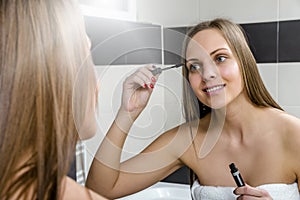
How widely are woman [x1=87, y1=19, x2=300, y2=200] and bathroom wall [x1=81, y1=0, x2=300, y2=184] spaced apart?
5.4 inches

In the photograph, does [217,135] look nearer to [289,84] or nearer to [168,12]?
[289,84]

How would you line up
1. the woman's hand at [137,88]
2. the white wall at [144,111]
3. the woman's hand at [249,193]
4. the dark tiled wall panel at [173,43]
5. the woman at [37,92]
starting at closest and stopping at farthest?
1. the woman at [37,92]
2. the woman's hand at [249,193]
3. the woman's hand at [137,88]
4. the white wall at [144,111]
5. the dark tiled wall panel at [173,43]

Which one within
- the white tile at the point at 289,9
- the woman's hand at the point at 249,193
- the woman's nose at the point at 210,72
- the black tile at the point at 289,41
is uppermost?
the white tile at the point at 289,9

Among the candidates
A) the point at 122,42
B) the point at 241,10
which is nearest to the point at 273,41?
the point at 241,10

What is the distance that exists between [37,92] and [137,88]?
1.82 ft

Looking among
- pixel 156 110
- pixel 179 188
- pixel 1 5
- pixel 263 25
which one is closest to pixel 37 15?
pixel 1 5

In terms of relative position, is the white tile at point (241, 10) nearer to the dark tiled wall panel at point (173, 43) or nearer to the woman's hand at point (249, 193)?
the dark tiled wall panel at point (173, 43)

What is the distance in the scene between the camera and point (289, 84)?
53.9 inches

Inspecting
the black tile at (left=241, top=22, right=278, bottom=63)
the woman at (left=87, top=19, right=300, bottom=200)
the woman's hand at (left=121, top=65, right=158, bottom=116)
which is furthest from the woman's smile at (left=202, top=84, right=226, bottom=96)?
the black tile at (left=241, top=22, right=278, bottom=63)

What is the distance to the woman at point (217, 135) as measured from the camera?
3.36 ft

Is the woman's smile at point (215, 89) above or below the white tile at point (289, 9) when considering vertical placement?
below

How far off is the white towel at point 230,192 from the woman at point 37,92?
63cm

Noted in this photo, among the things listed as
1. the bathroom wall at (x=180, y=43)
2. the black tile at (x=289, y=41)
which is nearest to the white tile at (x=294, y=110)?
the bathroom wall at (x=180, y=43)

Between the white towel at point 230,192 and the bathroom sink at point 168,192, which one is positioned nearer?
the white towel at point 230,192
